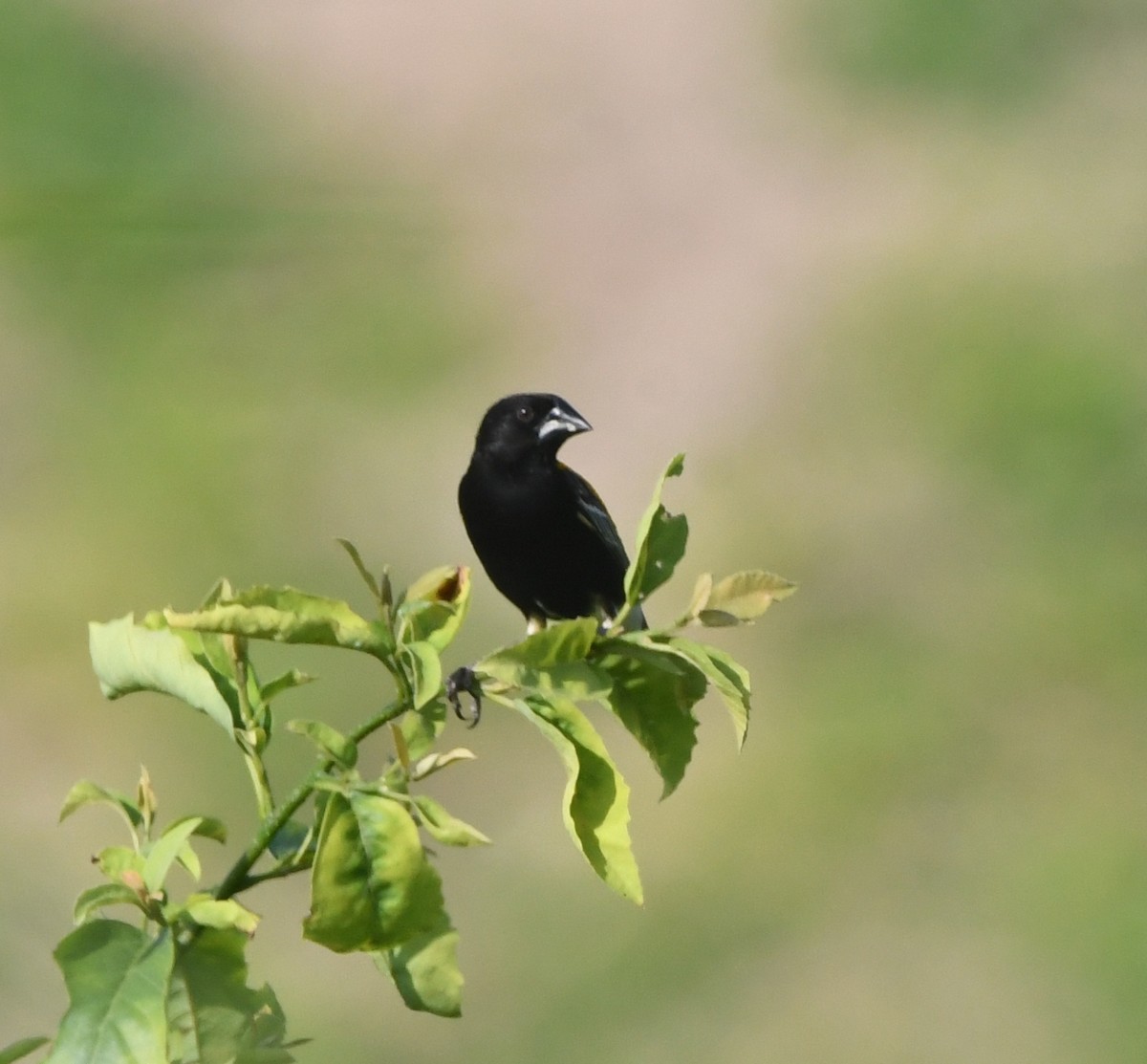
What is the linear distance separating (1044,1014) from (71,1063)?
5.37 m

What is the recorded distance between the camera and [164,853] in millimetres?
1224

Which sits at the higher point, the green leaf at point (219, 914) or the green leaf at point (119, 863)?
the green leaf at point (119, 863)

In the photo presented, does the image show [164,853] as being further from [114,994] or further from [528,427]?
[528,427]

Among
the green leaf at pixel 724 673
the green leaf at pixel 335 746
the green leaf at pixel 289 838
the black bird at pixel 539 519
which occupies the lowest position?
the green leaf at pixel 289 838

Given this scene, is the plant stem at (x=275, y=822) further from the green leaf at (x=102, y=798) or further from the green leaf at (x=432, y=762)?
the green leaf at (x=102, y=798)

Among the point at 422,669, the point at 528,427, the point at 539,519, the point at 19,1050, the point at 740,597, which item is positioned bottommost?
the point at 19,1050

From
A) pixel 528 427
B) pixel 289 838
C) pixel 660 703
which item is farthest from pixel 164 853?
pixel 528 427

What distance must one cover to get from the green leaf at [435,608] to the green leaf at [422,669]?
0.01 m

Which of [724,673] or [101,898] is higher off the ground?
[724,673]

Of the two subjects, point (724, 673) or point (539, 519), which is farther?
point (539, 519)

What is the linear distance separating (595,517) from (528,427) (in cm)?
24

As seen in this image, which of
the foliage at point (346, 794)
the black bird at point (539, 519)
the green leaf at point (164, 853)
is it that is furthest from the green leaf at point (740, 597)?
the black bird at point (539, 519)

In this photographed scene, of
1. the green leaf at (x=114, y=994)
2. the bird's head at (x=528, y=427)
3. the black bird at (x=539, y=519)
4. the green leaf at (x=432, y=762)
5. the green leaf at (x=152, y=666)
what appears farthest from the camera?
the bird's head at (x=528, y=427)

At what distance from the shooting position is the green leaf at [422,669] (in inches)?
45.9
